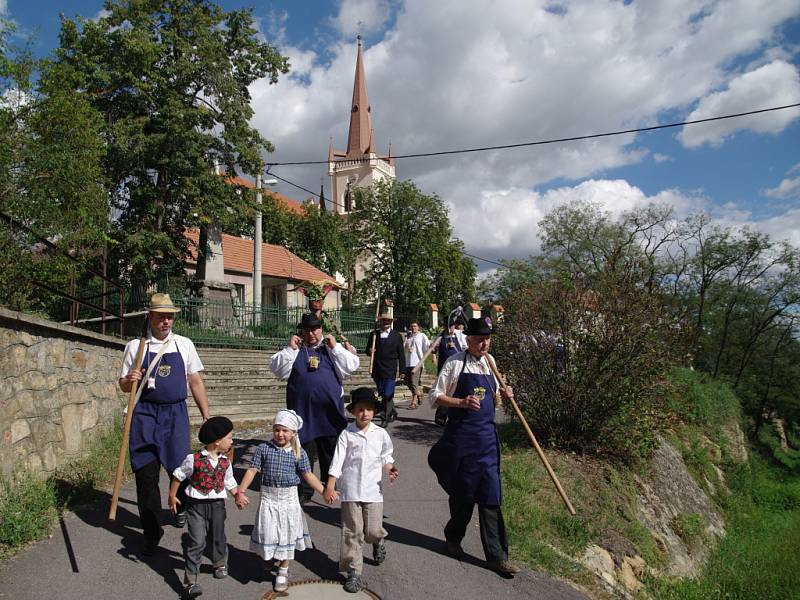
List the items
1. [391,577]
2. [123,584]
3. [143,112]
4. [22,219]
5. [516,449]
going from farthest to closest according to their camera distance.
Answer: [143,112] → [22,219] → [516,449] → [391,577] → [123,584]

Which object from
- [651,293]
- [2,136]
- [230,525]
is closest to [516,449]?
[651,293]

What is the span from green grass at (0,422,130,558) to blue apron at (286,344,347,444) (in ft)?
7.07

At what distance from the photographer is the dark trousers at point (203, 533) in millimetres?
3979

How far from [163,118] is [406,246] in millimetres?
26398

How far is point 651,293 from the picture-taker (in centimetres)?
858

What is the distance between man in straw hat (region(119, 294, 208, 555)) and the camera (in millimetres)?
4500

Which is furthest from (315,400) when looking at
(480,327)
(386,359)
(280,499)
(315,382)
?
(386,359)

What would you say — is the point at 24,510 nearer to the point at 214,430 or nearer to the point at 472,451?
the point at 214,430

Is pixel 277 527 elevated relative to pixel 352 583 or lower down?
elevated

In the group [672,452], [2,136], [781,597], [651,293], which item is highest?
[2,136]

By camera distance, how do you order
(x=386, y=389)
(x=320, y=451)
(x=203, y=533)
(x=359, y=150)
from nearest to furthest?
1. (x=203, y=533)
2. (x=320, y=451)
3. (x=386, y=389)
4. (x=359, y=150)

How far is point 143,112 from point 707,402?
18290 millimetres

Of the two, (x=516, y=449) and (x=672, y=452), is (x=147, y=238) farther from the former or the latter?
(x=672, y=452)

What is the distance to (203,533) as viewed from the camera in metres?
4.06
